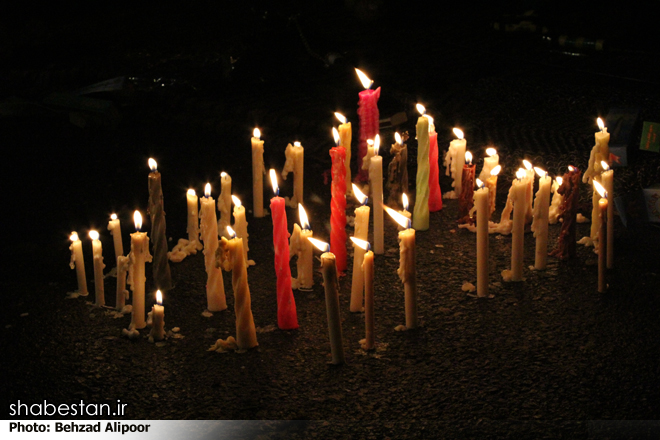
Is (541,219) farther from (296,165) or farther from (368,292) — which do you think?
(296,165)

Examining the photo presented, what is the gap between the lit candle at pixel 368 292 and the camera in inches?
114

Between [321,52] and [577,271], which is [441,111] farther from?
[577,271]

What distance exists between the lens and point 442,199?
4.55 meters

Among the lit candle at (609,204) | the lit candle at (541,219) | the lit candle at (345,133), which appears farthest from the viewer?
the lit candle at (345,133)

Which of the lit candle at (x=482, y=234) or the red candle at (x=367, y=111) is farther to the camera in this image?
the red candle at (x=367, y=111)

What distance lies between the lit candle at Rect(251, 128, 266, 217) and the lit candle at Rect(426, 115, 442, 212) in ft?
3.19

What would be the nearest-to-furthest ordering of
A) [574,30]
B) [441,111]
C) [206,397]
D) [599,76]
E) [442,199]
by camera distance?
[206,397] < [442,199] < [441,111] < [599,76] < [574,30]

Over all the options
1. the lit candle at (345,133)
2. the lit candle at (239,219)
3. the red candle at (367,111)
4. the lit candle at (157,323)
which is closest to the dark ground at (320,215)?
the lit candle at (157,323)

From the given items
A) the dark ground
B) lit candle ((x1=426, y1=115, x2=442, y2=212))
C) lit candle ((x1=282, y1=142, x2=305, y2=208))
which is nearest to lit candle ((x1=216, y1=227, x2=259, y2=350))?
the dark ground

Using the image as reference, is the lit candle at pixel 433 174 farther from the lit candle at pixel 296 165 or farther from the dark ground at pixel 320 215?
the lit candle at pixel 296 165

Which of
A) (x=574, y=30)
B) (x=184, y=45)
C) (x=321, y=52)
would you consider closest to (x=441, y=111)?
(x=321, y=52)

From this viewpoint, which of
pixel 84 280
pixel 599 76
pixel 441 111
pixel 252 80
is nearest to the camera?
pixel 84 280

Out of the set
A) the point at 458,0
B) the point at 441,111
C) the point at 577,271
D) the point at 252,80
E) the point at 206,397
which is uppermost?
the point at 458,0

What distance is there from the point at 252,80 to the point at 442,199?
263 cm
